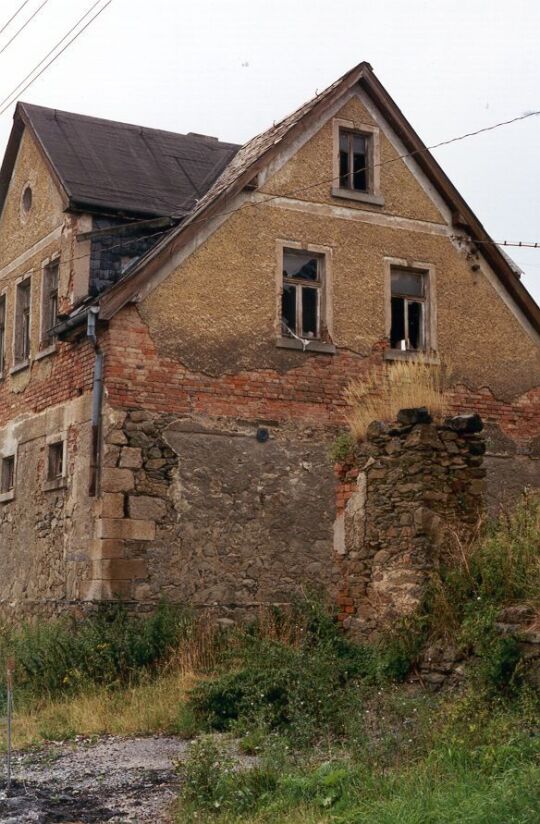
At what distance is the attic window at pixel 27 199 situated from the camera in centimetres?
1912

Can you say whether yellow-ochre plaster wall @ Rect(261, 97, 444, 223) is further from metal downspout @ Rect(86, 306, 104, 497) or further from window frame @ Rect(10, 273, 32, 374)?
window frame @ Rect(10, 273, 32, 374)

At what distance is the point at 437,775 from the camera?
741 cm

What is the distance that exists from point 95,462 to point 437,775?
869 centimetres

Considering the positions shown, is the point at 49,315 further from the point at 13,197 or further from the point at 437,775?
the point at 437,775

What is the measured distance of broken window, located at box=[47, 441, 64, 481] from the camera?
1689cm

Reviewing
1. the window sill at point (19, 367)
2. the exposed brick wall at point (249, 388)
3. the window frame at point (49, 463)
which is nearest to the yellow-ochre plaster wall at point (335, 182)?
the exposed brick wall at point (249, 388)

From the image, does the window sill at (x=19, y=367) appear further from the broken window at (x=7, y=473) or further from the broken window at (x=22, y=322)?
the broken window at (x=7, y=473)

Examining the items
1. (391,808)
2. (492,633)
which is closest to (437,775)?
(391,808)

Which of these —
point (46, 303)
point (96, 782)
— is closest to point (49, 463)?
point (46, 303)

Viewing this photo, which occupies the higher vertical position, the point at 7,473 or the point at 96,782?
the point at 7,473

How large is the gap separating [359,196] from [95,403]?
5.51 m

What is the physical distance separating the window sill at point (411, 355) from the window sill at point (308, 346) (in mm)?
1029

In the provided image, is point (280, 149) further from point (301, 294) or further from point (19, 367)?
point (19, 367)

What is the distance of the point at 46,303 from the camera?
18188 mm
